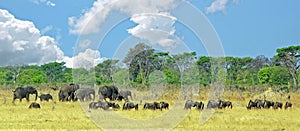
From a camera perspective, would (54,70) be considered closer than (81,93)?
No

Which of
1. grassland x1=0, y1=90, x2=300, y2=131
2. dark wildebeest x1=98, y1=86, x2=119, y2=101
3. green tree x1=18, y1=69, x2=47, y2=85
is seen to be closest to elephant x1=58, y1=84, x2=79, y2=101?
dark wildebeest x1=98, y1=86, x2=119, y2=101

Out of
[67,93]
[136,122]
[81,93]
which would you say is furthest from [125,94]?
[136,122]

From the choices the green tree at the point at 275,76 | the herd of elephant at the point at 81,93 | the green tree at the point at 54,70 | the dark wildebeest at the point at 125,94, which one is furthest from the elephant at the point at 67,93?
the green tree at the point at 54,70

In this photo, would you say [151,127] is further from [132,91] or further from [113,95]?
[132,91]

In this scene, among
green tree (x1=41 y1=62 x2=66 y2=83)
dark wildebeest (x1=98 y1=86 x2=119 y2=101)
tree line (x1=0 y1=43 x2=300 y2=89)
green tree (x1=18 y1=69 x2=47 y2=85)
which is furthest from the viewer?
green tree (x1=41 y1=62 x2=66 y2=83)

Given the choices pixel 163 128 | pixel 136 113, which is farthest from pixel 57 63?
pixel 163 128

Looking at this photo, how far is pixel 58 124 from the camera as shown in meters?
18.5

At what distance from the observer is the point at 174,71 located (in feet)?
129

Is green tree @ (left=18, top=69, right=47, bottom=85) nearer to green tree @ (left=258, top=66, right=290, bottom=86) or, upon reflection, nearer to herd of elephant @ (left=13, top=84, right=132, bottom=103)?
green tree @ (left=258, top=66, right=290, bottom=86)

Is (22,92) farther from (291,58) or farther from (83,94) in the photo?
(291,58)

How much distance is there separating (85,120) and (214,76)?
23.5 meters

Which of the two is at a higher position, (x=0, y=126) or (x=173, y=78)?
(x=173, y=78)

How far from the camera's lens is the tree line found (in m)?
31.6

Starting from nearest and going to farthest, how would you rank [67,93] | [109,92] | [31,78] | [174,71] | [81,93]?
1. [81,93]
2. [109,92]
3. [67,93]
4. [174,71]
5. [31,78]
